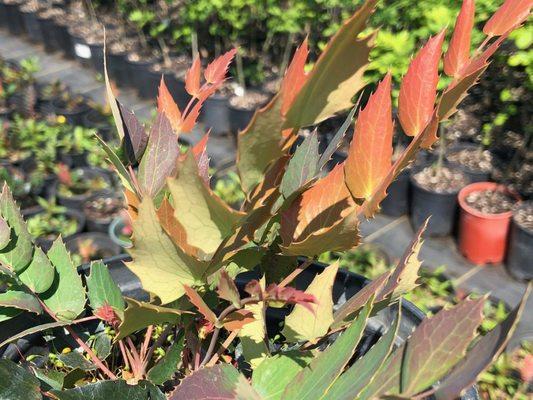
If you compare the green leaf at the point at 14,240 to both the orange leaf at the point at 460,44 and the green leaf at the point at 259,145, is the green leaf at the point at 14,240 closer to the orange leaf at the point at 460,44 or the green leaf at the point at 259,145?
the green leaf at the point at 259,145

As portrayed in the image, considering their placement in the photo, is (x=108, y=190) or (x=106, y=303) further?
(x=108, y=190)

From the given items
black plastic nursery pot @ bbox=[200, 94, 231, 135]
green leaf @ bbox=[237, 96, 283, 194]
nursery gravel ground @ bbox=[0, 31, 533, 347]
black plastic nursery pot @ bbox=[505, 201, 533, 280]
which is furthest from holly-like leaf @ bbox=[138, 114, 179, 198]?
black plastic nursery pot @ bbox=[200, 94, 231, 135]

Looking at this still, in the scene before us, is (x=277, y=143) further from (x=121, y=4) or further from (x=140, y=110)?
(x=121, y=4)

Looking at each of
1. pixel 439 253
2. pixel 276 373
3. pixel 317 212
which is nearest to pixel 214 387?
pixel 276 373

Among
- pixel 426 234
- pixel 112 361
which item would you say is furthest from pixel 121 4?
pixel 112 361

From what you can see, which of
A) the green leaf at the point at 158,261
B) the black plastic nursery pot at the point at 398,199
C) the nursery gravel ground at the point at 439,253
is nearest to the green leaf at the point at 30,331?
the green leaf at the point at 158,261

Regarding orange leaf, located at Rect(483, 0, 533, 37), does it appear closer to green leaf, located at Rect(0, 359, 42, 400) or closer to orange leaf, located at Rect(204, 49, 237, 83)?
orange leaf, located at Rect(204, 49, 237, 83)

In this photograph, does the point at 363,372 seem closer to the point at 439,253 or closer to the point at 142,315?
A: the point at 142,315
